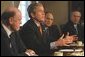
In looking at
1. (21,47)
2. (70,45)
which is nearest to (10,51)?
(21,47)

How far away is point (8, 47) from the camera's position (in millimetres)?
2447

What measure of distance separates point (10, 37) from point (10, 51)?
9 cm

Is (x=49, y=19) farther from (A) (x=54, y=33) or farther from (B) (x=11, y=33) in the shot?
(B) (x=11, y=33)

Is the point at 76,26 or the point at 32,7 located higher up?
the point at 32,7

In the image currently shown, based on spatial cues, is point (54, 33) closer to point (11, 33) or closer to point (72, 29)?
point (72, 29)

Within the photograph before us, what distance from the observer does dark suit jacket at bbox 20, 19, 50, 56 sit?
2473mm

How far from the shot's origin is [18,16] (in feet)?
8.05

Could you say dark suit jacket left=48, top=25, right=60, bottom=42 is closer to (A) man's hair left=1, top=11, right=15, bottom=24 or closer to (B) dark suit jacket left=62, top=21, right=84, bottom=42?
(B) dark suit jacket left=62, top=21, right=84, bottom=42

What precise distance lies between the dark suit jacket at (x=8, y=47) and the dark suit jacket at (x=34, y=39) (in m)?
0.03

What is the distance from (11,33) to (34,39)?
16 centimetres

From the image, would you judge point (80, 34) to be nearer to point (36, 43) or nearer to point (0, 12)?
point (36, 43)

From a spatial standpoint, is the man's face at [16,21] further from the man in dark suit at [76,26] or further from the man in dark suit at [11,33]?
the man in dark suit at [76,26]

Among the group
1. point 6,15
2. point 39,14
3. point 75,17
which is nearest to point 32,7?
point 39,14

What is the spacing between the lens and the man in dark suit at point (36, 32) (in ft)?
8.11
